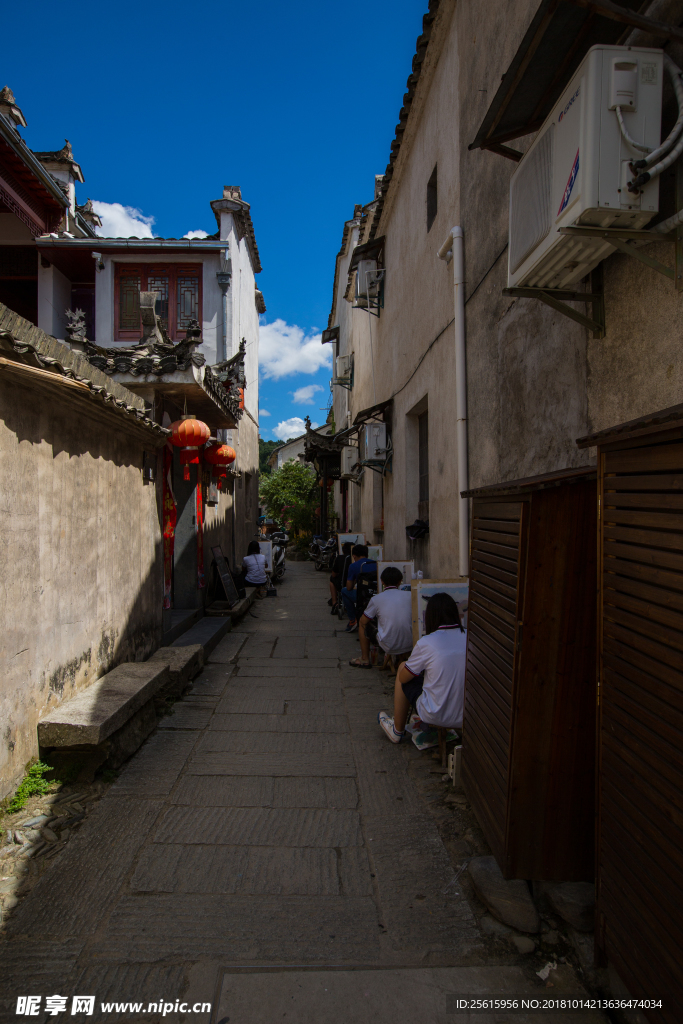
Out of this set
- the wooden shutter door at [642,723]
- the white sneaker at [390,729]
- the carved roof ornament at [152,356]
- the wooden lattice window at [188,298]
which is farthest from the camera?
the wooden lattice window at [188,298]

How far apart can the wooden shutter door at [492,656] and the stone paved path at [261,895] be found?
47cm

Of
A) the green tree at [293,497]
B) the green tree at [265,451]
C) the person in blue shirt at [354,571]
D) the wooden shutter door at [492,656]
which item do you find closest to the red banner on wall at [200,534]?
the person in blue shirt at [354,571]

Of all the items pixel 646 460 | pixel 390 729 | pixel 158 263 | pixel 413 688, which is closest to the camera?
pixel 646 460

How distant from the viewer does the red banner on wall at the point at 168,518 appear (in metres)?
8.74

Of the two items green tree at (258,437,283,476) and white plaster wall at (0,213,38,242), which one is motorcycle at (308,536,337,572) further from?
green tree at (258,437,283,476)

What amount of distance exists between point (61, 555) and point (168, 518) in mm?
4470

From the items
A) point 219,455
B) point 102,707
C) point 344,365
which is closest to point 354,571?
point 219,455

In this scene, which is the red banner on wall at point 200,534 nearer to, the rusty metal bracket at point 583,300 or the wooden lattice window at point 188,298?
the wooden lattice window at point 188,298

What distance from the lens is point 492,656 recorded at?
3.30 m

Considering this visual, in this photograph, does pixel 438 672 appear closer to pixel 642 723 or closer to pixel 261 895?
pixel 261 895

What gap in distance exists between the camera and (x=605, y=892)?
2.27 m

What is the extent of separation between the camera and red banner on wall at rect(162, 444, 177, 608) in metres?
8.74

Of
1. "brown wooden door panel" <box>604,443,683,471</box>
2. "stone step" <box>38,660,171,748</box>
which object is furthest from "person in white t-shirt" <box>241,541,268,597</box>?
"brown wooden door panel" <box>604,443,683,471</box>

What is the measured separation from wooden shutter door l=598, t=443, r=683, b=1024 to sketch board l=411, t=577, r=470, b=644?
3.24 meters
